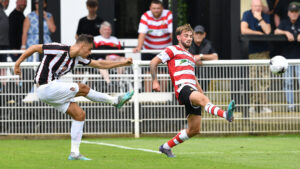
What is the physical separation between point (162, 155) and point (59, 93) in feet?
5.95

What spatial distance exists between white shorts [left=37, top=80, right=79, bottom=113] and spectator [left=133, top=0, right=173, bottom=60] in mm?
5021

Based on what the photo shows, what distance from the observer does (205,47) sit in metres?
16.2

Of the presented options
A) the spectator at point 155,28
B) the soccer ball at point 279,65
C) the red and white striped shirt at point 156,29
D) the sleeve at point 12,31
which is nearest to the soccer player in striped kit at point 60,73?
the soccer ball at point 279,65

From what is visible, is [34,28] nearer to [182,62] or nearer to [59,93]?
[59,93]

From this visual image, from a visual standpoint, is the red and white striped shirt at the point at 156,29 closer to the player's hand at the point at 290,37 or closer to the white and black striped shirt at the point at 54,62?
the player's hand at the point at 290,37

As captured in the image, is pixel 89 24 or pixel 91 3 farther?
pixel 89 24

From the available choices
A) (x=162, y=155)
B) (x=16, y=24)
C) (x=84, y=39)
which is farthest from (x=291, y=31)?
(x=84, y=39)

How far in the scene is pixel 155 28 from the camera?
1673cm

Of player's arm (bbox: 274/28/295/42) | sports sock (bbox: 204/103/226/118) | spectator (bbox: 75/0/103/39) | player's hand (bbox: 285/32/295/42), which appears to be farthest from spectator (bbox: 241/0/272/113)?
sports sock (bbox: 204/103/226/118)

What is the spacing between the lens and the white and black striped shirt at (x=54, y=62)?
11367 mm

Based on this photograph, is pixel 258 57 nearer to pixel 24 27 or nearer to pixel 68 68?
pixel 24 27

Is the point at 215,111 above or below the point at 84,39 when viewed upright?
below

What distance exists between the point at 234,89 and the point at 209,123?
877 mm

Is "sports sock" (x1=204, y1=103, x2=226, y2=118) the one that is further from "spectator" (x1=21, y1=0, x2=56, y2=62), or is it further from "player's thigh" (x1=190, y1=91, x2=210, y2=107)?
"spectator" (x1=21, y1=0, x2=56, y2=62)
